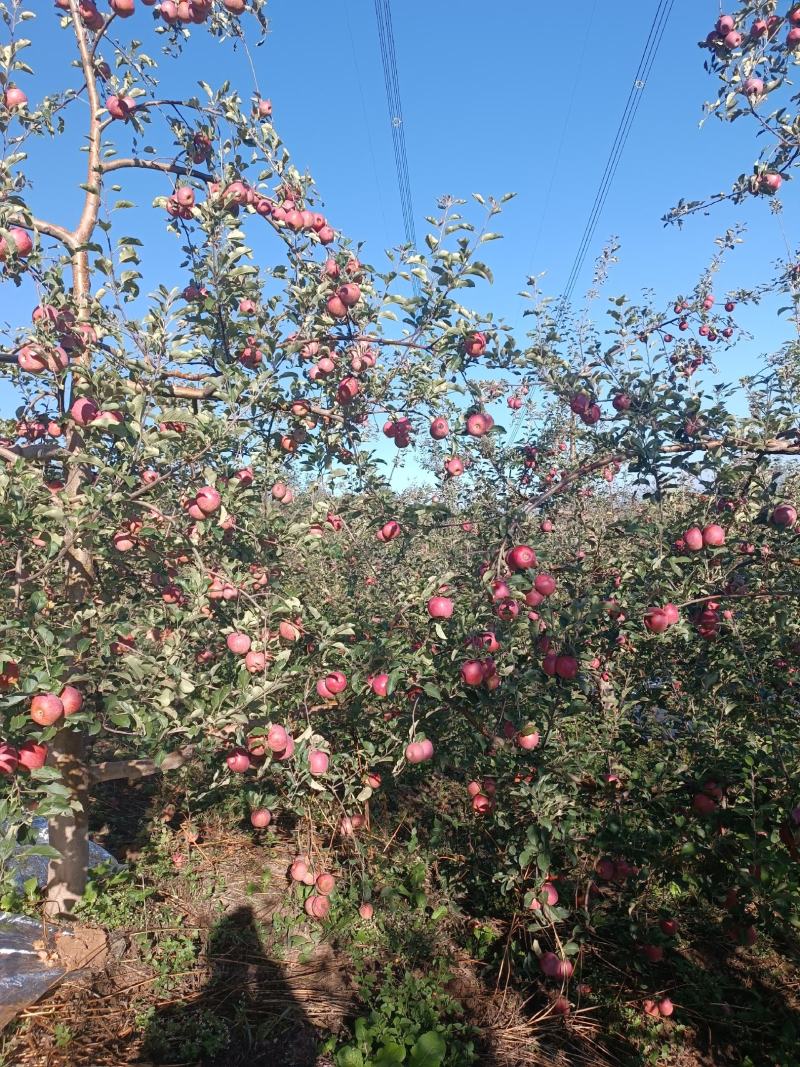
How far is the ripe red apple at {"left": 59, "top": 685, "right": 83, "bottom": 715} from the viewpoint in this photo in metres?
2.21

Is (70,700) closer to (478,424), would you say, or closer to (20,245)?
(20,245)

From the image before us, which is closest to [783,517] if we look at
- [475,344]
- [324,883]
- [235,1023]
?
[475,344]

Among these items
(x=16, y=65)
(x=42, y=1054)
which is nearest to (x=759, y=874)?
(x=42, y=1054)

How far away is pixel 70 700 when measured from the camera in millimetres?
2227

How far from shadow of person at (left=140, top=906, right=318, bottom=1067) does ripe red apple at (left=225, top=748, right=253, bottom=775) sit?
1.08 metres

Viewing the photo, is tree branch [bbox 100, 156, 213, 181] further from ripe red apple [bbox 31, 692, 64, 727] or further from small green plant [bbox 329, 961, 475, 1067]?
small green plant [bbox 329, 961, 475, 1067]

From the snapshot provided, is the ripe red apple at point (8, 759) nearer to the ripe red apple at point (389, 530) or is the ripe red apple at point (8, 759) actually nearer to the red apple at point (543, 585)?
the ripe red apple at point (389, 530)

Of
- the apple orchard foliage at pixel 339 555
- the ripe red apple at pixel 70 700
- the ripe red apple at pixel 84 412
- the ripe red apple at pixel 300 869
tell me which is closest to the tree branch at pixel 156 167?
the apple orchard foliage at pixel 339 555

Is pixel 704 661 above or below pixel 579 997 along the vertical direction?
above

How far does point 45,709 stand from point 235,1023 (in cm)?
169

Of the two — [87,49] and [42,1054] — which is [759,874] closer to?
[42,1054]

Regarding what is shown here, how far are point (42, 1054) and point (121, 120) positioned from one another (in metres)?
4.15

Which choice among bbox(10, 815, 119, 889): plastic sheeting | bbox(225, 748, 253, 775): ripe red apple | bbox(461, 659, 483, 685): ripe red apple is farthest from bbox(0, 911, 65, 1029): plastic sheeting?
bbox(461, 659, 483, 685): ripe red apple

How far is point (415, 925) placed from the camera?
326 centimetres
